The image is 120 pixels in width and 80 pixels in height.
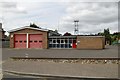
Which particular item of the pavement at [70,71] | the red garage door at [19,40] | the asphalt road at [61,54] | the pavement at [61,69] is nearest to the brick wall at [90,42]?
the red garage door at [19,40]

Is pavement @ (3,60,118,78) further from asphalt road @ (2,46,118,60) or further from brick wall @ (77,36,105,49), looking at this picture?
brick wall @ (77,36,105,49)

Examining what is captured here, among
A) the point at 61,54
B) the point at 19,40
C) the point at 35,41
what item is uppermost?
the point at 19,40

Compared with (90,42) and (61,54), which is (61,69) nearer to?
(61,54)

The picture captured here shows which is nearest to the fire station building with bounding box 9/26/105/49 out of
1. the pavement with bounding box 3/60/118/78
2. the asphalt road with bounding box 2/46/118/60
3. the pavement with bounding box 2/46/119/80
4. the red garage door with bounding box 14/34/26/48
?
the red garage door with bounding box 14/34/26/48

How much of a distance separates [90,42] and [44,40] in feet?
30.6

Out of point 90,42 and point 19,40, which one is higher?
point 19,40

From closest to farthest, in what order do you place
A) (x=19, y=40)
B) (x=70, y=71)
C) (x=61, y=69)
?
(x=70, y=71) → (x=61, y=69) → (x=19, y=40)

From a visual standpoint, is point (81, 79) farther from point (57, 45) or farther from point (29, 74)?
point (57, 45)

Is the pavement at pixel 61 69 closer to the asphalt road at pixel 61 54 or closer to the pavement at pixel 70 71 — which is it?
the pavement at pixel 70 71

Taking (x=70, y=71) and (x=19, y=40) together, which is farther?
(x=19, y=40)

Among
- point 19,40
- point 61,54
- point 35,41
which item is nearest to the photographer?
point 61,54

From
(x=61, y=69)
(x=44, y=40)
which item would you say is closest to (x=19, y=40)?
(x=44, y=40)

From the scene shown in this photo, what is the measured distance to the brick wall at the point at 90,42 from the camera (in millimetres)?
46987

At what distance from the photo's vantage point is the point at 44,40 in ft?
156
